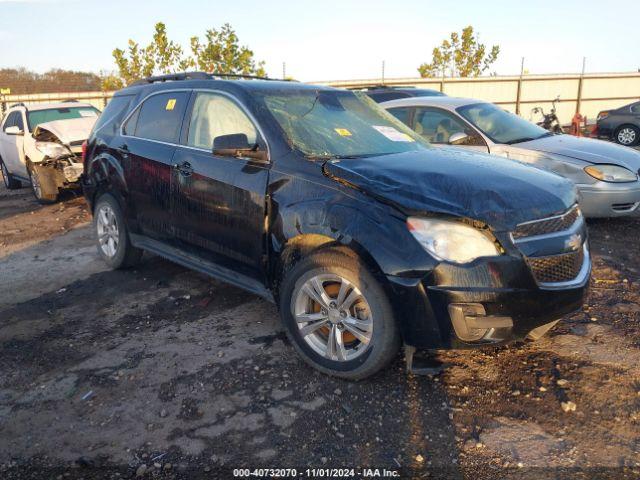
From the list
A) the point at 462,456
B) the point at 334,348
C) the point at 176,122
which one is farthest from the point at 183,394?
the point at 176,122

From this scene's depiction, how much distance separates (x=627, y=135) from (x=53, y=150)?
15821 millimetres

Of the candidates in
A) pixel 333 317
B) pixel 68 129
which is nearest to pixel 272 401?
pixel 333 317

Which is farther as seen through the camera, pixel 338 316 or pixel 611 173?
pixel 611 173

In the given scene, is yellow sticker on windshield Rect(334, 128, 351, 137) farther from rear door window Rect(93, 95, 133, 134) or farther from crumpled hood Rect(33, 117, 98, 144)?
crumpled hood Rect(33, 117, 98, 144)

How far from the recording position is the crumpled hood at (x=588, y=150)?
6.02 meters

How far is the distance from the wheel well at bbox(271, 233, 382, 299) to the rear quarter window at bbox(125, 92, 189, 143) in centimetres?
161

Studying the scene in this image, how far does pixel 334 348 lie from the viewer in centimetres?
309

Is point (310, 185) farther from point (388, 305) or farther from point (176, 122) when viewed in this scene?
point (176, 122)

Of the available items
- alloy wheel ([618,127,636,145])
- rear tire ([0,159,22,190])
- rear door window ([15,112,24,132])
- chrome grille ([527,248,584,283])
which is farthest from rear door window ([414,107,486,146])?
alloy wheel ([618,127,636,145])

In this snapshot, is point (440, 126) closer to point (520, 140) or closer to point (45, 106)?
point (520, 140)

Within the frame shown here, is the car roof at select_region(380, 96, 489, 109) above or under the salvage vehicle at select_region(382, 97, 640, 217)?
above

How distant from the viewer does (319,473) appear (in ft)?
7.68

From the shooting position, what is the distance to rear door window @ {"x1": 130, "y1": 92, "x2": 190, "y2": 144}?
168 inches

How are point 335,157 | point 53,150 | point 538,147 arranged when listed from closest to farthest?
point 335,157
point 538,147
point 53,150
